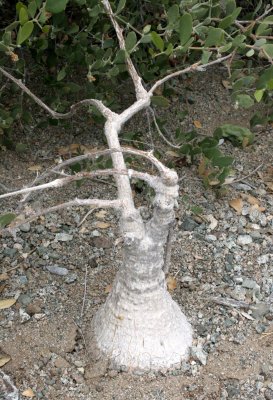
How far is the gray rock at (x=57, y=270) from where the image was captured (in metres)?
1.91

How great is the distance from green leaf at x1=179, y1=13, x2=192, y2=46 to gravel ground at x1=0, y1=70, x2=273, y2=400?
0.52m

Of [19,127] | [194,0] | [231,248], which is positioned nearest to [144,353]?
[231,248]

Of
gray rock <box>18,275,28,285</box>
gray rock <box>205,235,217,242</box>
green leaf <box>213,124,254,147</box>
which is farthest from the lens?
green leaf <box>213,124,254,147</box>

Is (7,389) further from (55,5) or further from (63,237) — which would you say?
(55,5)

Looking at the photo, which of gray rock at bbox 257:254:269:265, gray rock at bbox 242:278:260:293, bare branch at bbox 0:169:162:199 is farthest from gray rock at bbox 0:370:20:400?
gray rock at bbox 257:254:269:265

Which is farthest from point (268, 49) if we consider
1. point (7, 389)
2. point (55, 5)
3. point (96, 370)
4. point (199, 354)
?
point (7, 389)

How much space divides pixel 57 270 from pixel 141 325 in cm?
36

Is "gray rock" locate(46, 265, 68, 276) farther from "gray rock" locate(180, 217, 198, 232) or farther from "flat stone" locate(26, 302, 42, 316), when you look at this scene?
"gray rock" locate(180, 217, 198, 232)

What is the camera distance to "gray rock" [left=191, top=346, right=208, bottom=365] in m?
1.70

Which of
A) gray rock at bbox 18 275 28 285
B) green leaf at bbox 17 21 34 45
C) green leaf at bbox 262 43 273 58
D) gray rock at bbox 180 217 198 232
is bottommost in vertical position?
gray rock at bbox 180 217 198 232

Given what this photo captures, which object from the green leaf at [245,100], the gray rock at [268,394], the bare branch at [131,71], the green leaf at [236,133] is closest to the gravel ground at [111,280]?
the gray rock at [268,394]

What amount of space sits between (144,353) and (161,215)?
361 millimetres

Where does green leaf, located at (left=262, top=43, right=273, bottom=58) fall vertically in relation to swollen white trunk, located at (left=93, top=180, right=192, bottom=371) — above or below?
above

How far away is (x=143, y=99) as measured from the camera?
1605 mm
